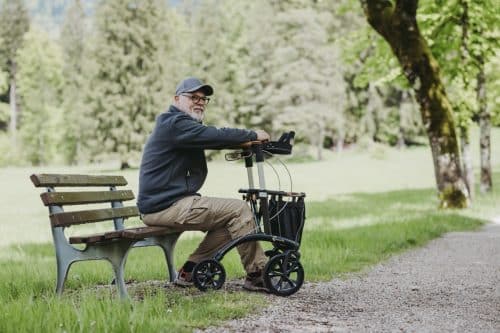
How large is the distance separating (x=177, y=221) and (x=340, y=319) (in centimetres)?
172

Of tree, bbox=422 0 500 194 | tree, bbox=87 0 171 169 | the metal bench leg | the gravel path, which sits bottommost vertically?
the gravel path

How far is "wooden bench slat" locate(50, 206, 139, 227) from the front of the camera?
19.0ft

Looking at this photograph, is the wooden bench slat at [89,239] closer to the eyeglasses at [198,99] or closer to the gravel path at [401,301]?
the gravel path at [401,301]

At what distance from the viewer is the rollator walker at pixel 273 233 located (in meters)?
6.23

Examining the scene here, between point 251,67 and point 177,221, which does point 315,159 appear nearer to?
point 251,67

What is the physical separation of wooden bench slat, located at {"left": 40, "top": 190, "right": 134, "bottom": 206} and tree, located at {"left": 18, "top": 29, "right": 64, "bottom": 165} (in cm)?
6000

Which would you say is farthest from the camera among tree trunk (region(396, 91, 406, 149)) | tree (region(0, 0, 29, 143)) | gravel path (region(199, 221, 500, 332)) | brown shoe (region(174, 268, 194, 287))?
tree (region(0, 0, 29, 143))

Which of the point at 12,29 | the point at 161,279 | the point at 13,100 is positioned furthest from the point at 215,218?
the point at 13,100

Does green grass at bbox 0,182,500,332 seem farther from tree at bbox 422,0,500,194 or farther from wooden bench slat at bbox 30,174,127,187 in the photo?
tree at bbox 422,0,500,194

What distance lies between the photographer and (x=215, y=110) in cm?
6059

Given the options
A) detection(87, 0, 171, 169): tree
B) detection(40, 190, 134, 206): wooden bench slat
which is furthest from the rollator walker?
detection(87, 0, 171, 169): tree

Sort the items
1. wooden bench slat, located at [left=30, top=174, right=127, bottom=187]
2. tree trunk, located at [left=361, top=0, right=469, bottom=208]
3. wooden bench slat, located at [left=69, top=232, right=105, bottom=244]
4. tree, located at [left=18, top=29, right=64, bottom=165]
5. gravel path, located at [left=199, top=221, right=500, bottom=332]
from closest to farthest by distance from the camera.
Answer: gravel path, located at [left=199, top=221, right=500, bottom=332], wooden bench slat, located at [left=69, top=232, right=105, bottom=244], wooden bench slat, located at [left=30, top=174, right=127, bottom=187], tree trunk, located at [left=361, top=0, right=469, bottom=208], tree, located at [left=18, top=29, right=64, bottom=165]

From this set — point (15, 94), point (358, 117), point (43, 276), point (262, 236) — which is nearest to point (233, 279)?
point (262, 236)

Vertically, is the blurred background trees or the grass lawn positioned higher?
the blurred background trees
